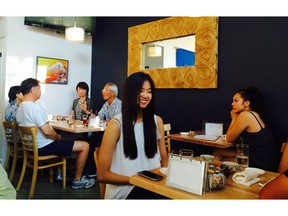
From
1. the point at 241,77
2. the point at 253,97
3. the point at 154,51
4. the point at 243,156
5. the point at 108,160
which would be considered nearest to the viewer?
the point at 108,160

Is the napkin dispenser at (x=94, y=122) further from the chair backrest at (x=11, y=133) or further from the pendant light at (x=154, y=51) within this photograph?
the pendant light at (x=154, y=51)

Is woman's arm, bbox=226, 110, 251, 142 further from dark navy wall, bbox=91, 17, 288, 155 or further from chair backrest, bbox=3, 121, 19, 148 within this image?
chair backrest, bbox=3, 121, 19, 148

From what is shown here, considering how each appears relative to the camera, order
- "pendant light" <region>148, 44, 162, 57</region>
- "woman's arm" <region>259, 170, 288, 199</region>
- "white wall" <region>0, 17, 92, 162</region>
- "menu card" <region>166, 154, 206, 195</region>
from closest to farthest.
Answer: "woman's arm" <region>259, 170, 288, 199</region>
"menu card" <region>166, 154, 206, 195</region>
"pendant light" <region>148, 44, 162, 57</region>
"white wall" <region>0, 17, 92, 162</region>

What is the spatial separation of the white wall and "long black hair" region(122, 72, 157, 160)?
12.2 ft

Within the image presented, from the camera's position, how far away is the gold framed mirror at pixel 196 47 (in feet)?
10.8

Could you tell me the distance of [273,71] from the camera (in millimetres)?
2822

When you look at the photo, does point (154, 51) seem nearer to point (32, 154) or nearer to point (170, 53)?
point (170, 53)

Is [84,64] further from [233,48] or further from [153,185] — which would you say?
[153,185]

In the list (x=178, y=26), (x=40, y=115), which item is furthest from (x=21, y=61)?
(x=178, y=26)

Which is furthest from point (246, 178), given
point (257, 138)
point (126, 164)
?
point (257, 138)

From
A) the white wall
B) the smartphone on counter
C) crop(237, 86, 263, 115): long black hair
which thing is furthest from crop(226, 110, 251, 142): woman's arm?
the white wall

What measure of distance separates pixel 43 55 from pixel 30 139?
2.51 meters

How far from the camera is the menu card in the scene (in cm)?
107

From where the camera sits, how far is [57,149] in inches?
117
